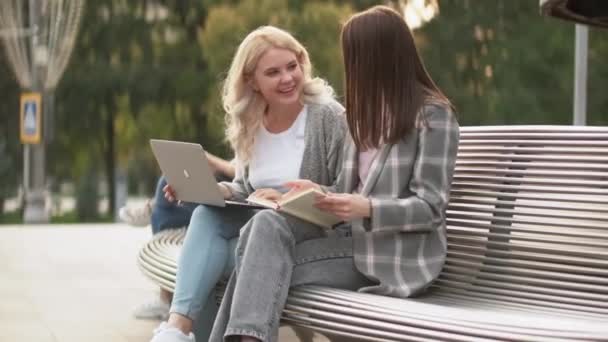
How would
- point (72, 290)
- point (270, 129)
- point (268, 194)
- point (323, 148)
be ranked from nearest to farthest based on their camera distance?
point (268, 194) → point (323, 148) → point (270, 129) → point (72, 290)

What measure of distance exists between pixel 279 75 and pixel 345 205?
95 cm

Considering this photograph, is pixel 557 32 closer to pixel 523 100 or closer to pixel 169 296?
pixel 523 100

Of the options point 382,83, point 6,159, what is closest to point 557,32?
point 6,159

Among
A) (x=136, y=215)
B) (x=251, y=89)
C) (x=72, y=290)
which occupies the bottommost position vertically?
(x=72, y=290)

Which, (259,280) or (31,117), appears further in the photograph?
(31,117)

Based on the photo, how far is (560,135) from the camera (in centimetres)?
382

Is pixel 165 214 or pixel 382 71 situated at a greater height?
pixel 382 71

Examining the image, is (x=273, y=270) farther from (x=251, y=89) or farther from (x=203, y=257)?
(x=251, y=89)

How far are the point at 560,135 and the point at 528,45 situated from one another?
3067 cm

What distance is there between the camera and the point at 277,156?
427 centimetres

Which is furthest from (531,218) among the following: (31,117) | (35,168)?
(35,168)

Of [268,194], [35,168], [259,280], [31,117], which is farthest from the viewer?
[35,168]

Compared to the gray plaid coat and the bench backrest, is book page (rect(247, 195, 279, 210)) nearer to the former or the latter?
the gray plaid coat

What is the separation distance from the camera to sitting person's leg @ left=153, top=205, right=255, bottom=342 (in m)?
3.78
